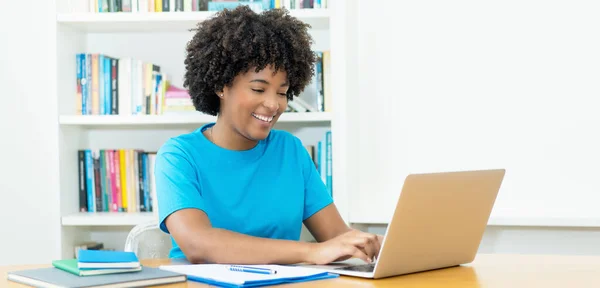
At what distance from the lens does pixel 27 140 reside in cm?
289

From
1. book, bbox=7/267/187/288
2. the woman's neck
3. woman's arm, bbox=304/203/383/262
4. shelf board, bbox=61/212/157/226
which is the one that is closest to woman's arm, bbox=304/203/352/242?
woman's arm, bbox=304/203/383/262

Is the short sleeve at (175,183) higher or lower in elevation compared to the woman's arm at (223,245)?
higher

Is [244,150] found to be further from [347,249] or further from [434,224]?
[434,224]

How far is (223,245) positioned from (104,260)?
1.04 feet

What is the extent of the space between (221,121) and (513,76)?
143cm

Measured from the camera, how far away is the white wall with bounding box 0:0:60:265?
9.45 feet

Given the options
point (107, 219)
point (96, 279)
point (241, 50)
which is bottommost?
point (107, 219)

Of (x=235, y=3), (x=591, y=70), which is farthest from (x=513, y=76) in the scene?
(x=235, y=3)

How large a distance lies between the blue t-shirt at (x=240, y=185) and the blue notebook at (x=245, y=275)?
0.28 m

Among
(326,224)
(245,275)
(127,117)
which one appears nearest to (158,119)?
(127,117)

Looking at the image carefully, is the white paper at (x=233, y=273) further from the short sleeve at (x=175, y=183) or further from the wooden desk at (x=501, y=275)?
the short sleeve at (x=175, y=183)

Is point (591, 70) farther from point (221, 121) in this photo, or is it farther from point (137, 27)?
point (137, 27)

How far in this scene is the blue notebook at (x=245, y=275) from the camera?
1263mm

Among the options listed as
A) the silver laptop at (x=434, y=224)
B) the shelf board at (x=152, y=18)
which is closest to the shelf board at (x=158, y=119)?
the shelf board at (x=152, y=18)
